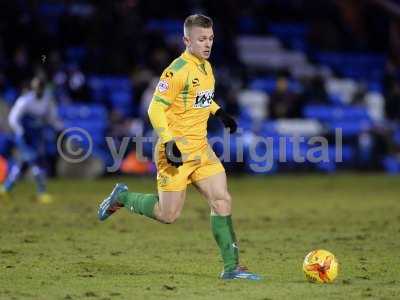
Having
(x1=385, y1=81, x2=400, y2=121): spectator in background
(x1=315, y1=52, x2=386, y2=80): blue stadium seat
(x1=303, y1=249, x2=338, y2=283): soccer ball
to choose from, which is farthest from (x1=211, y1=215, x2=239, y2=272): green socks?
(x1=315, y1=52, x2=386, y2=80): blue stadium seat

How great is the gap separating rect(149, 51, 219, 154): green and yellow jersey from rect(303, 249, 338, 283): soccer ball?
Result: 1.48 meters

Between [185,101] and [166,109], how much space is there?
20cm

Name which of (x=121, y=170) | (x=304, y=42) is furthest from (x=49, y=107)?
(x=304, y=42)

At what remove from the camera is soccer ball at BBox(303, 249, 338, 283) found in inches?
323

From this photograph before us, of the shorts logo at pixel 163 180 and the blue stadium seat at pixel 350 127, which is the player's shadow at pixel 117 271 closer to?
the shorts logo at pixel 163 180

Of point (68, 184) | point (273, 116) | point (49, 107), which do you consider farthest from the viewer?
point (273, 116)

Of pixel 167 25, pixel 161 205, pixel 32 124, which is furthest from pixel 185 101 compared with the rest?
pixel 167 25

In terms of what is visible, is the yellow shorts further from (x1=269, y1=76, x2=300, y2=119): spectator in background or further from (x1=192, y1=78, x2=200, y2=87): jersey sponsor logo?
(x1=269, y1=76, x2=300, y2=119): spectator in background

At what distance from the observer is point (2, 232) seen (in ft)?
39.7

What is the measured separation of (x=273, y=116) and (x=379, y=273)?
562 inches

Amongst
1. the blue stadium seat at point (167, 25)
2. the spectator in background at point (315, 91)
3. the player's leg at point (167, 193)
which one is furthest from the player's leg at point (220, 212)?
the spectator in background at point (315, 91)

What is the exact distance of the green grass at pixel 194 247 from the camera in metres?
7.93

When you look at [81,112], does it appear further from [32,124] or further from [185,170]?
[185,170]

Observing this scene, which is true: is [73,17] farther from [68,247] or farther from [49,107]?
[68,247]
